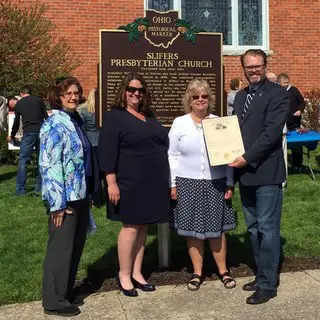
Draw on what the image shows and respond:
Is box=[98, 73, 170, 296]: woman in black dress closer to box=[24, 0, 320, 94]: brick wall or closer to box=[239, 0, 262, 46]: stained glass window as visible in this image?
box=[24, 0, 320, 94]: brick wall

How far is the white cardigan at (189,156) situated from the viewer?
4.47 meters

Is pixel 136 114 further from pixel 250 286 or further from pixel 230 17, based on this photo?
pixel 230 17

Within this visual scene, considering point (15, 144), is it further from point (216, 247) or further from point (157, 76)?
point (216, 247)

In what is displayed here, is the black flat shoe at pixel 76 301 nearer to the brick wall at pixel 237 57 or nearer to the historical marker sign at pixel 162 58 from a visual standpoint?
the historical marker sign at pixel 162 58

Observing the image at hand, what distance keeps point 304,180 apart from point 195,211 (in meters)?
5.09

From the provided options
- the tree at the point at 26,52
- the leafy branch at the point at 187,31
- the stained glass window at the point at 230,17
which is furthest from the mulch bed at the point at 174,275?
the stained glass window at the point at 230,17

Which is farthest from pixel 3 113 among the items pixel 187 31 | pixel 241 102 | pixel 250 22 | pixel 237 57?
pixel 250 22

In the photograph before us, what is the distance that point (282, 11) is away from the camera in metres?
14.1

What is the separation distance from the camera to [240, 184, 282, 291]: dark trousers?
4.27m

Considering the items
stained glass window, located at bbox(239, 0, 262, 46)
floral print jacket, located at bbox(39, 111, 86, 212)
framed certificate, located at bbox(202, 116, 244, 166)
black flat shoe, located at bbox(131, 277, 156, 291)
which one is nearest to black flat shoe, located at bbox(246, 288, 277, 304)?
black flat shoe, located at bbox(131, 277, 156, 291)

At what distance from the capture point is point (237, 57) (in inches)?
545

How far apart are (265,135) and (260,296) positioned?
1.36 metres

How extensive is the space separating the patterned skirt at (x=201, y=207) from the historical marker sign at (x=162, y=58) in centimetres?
97

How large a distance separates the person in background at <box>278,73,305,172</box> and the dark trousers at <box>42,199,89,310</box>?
5.99m
